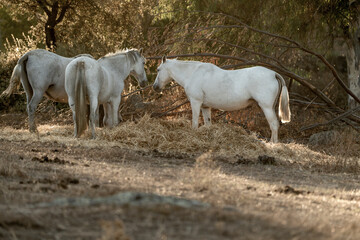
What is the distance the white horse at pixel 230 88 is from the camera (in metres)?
9.71

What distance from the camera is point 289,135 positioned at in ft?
40.7

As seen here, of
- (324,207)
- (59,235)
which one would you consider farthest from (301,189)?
(59,235)

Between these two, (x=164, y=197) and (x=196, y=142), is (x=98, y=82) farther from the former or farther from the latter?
(x=164, y=197)

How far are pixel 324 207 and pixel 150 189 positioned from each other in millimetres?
1420

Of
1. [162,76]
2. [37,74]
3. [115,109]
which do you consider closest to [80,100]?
[115,109]

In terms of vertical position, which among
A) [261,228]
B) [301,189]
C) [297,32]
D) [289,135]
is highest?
[297,32]

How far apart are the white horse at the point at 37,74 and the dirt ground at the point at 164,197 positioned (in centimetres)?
253

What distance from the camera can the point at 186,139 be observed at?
879cm

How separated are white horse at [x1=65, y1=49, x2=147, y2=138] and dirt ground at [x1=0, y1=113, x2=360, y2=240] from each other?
1187 mm

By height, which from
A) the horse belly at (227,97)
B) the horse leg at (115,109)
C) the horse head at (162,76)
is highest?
the horse head at (162,76)

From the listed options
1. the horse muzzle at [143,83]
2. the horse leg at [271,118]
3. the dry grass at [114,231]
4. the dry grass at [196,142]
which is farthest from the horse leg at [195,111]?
the dry grass at [114,231]

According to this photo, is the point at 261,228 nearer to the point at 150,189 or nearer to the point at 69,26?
the point at 150,189

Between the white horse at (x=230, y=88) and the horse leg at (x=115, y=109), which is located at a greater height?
the white horse at (x=230, y=88)

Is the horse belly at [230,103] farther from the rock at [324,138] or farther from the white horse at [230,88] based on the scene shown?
the rock at [324,138]
